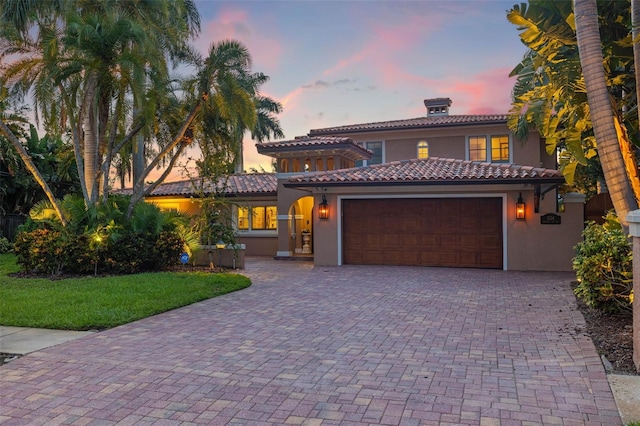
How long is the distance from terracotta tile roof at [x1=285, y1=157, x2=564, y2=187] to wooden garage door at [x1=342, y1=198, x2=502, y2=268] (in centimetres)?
93

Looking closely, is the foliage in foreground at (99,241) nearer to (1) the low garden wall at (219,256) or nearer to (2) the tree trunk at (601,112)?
(1) the low garden wall at (219,256)

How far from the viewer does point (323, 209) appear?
16.4m

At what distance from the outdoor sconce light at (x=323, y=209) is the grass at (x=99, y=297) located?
4722 mm

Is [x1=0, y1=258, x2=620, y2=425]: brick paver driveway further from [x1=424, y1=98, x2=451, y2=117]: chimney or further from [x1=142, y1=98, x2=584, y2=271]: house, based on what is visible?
[x1=424, y1=98, x2=451, y2=117]: chimney

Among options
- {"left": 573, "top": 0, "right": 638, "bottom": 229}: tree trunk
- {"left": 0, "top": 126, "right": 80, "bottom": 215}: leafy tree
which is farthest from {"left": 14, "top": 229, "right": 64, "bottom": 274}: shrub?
{"left": 573, "top": 0, "right": 638, "bottom": 229}: tree trunk

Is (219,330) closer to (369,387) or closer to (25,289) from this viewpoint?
(369,387)

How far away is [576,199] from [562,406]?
11.8 meters

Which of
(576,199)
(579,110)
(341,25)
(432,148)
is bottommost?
(576,199)

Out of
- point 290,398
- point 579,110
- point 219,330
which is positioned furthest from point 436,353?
point 579,110

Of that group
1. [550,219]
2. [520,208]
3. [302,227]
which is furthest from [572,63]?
[302,227]

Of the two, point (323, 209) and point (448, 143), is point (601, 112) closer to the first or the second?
point (323, 209)

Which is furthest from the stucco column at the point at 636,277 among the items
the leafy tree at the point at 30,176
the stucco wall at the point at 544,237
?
the leafy tree at the point at 30,176

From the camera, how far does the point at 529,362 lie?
18.0ft

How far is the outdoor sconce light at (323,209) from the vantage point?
646 inches
